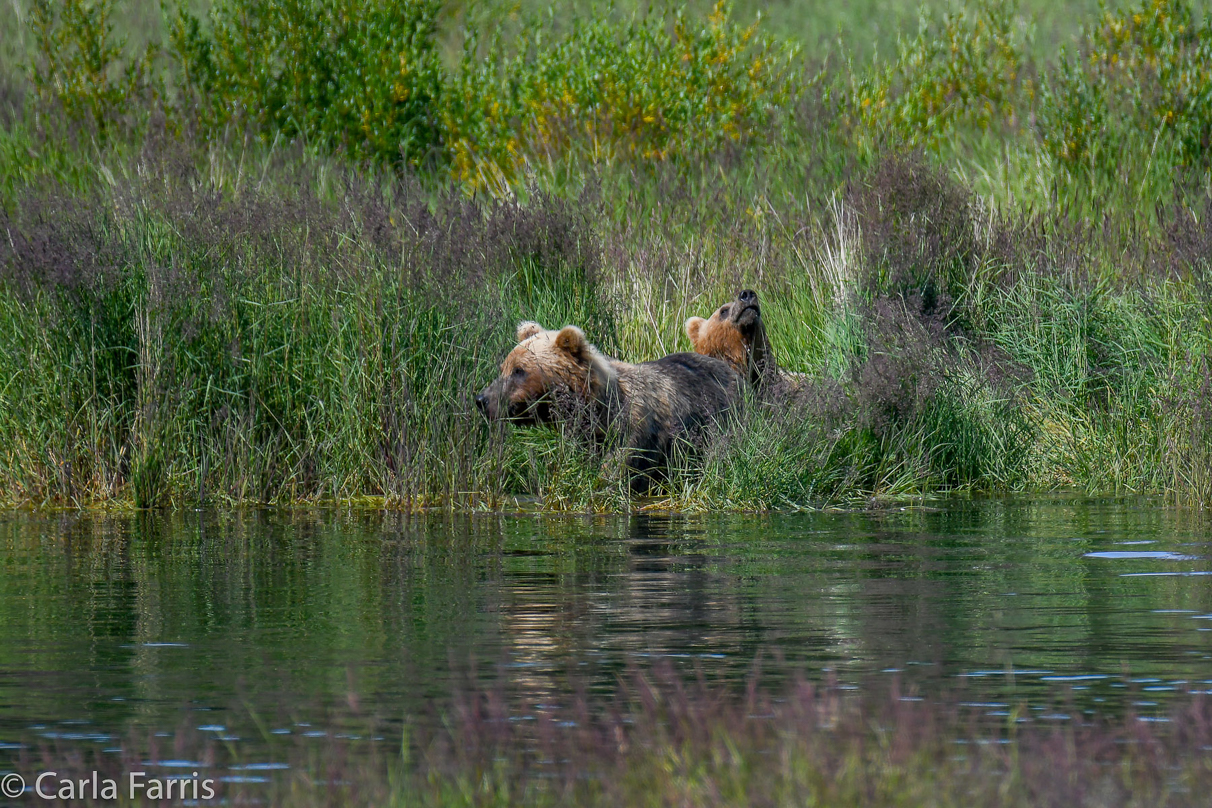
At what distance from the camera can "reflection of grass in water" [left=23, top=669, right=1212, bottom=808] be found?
4352 millimetres

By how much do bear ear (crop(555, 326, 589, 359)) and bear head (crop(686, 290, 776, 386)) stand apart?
196 cm

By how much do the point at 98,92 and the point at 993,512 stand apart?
14723 millimetres

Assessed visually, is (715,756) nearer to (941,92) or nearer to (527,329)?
(527,329)

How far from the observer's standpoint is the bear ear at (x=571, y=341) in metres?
12.3

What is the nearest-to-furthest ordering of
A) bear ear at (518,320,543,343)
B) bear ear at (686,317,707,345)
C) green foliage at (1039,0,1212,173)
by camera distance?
bear ear at (518,320,543,343)
bear ear at (686,317,707,345)
green foliage at (1039,0,1212,173)

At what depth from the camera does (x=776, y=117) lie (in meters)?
23.6

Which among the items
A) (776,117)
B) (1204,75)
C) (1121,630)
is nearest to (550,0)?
(776,117)

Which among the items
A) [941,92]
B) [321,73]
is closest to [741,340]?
[941,92]

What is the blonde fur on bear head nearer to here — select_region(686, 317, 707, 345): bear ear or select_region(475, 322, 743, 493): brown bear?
select_region(475, 322, 743, 493): brown bear

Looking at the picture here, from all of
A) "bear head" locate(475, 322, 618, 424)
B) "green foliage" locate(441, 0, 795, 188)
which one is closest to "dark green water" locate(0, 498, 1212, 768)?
"bear head" locate(475, 322, 618, 424)

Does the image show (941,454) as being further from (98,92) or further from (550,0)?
(550,0)

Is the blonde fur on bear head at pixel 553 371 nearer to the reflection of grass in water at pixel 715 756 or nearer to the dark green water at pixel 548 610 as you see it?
the dark green water at pixel 548 610

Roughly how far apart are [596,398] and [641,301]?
3.60 metres

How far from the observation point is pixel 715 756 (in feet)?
14.8
